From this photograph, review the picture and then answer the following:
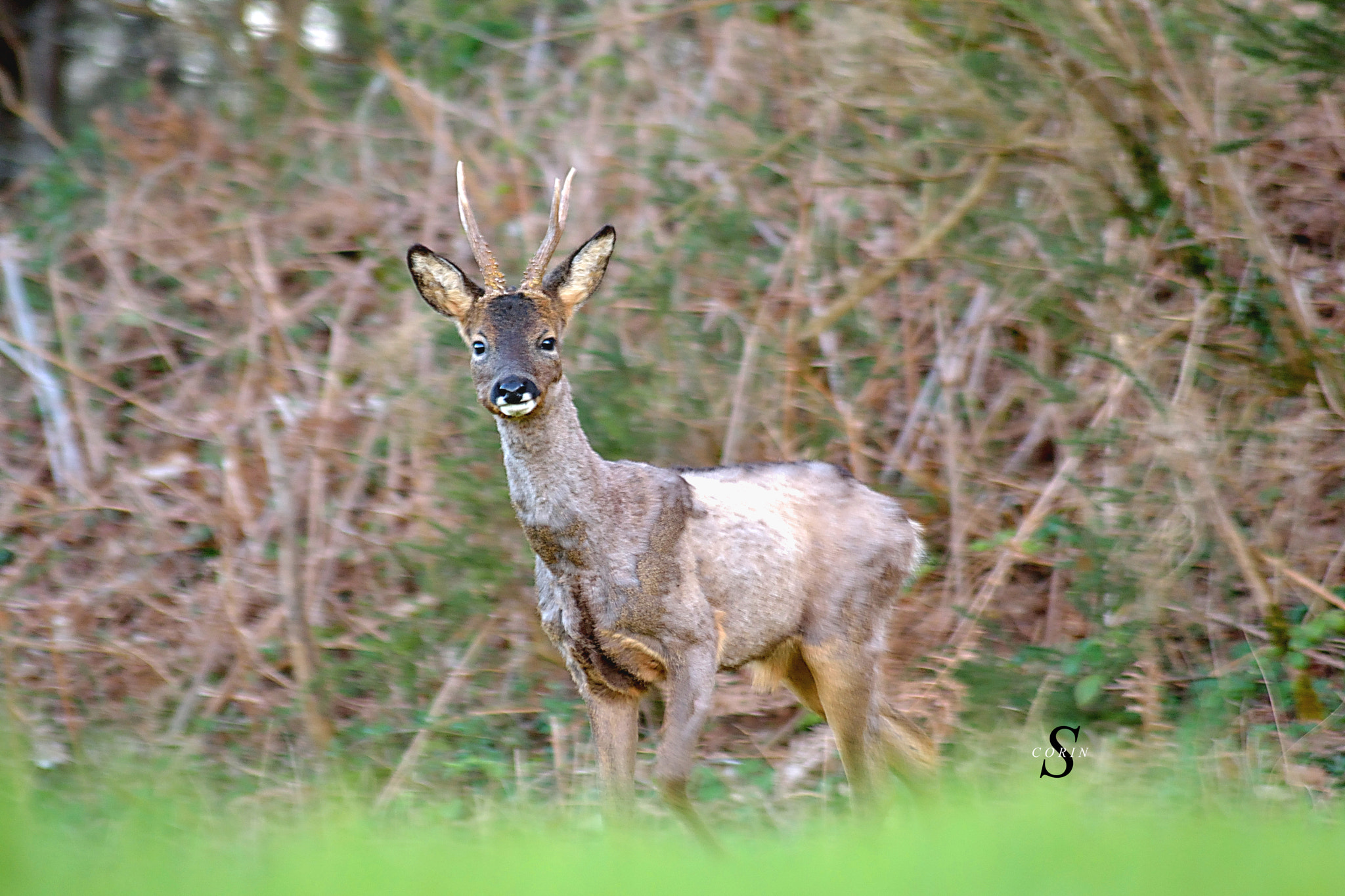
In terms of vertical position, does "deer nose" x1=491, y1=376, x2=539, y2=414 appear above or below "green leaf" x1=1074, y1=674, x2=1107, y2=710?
above

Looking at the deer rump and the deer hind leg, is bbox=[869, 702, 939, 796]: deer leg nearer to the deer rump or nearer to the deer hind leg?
the deer hind leg

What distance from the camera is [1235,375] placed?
8383 mm

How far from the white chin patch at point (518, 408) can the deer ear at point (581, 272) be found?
2.31ft

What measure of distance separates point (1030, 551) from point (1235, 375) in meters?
1.52

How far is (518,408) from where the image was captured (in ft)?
19.6

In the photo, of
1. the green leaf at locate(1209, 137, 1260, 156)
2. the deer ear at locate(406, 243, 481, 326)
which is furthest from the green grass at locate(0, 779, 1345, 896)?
the green leaf at locate(1209, 137, 1260, 156)

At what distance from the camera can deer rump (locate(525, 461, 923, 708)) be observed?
20.1 feet

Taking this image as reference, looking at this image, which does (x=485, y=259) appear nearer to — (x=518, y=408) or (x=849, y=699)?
(x=518, y=408)

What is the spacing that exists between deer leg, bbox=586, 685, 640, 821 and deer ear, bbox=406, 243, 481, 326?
1.77 metres

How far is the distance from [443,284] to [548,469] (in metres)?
1.05

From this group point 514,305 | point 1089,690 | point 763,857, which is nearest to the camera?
point 763,857

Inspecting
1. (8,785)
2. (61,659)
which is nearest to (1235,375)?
(8,785)

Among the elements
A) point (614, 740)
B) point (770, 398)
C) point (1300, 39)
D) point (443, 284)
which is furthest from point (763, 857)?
point (770, 398)
